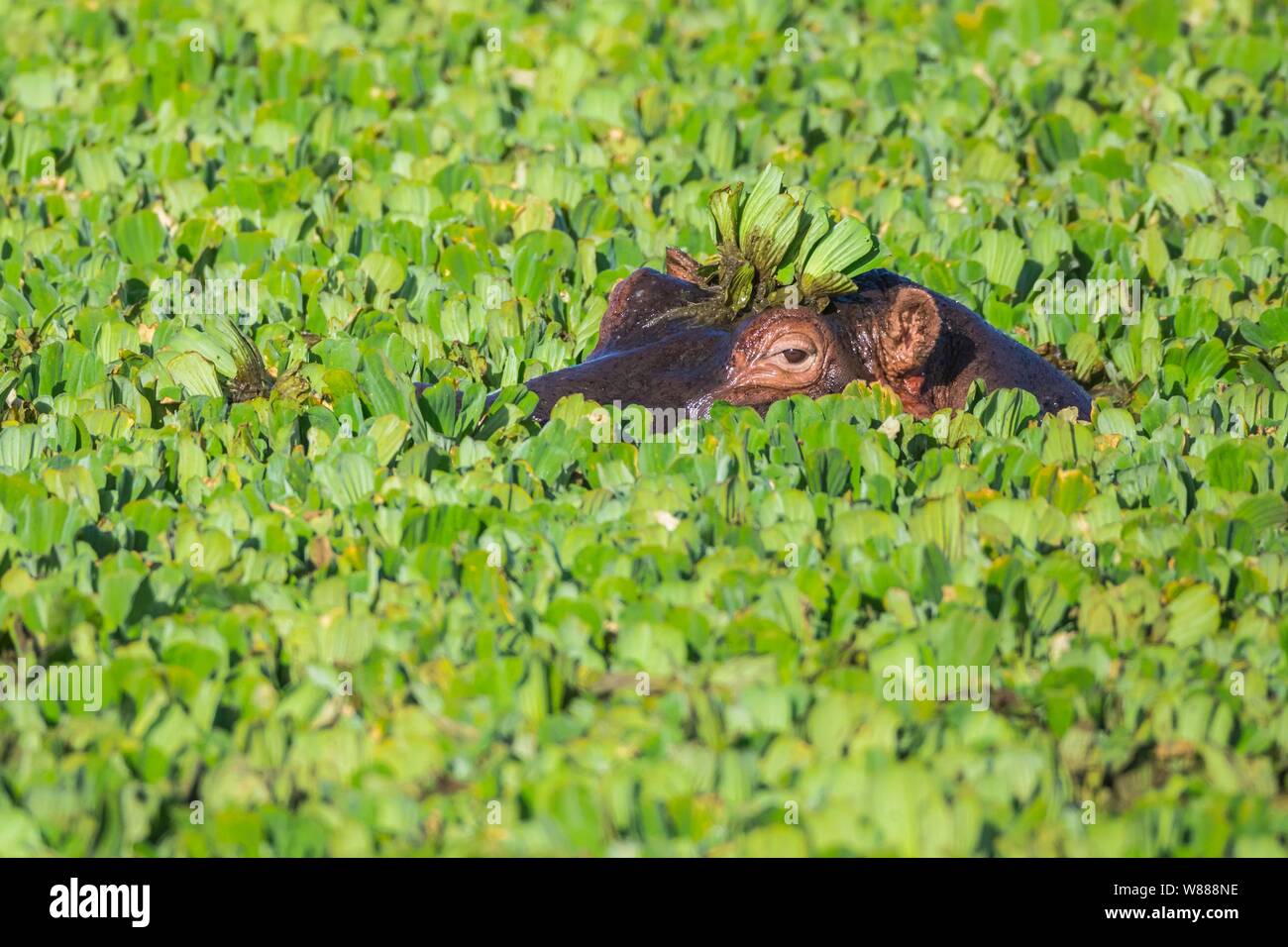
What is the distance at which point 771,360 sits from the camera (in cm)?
559

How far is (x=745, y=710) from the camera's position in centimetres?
390

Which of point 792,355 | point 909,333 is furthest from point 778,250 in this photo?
point 909,333

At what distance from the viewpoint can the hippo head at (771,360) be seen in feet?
18.3

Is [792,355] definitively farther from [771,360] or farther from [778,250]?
[778,250]

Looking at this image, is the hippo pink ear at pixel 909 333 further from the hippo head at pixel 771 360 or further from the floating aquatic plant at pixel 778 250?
the floating aquatic plant at pixel 778 250

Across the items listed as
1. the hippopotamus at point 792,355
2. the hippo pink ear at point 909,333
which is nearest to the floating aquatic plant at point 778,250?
the hippopotamus at point 792,355

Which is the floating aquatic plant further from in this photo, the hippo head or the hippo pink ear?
the hippo pink ear

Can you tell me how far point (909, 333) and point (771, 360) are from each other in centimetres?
44

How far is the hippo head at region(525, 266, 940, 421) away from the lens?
5.57m

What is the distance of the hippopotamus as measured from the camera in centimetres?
558

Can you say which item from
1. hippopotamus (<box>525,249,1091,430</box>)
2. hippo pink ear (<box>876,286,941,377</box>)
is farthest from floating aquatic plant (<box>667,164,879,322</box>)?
hippo pink ear (<box>876,286,941,377</box>)

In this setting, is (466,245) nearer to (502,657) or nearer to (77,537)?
(77,537)

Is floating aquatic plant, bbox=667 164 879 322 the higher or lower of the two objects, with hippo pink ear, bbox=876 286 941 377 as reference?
higher

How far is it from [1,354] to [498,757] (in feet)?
10.8
